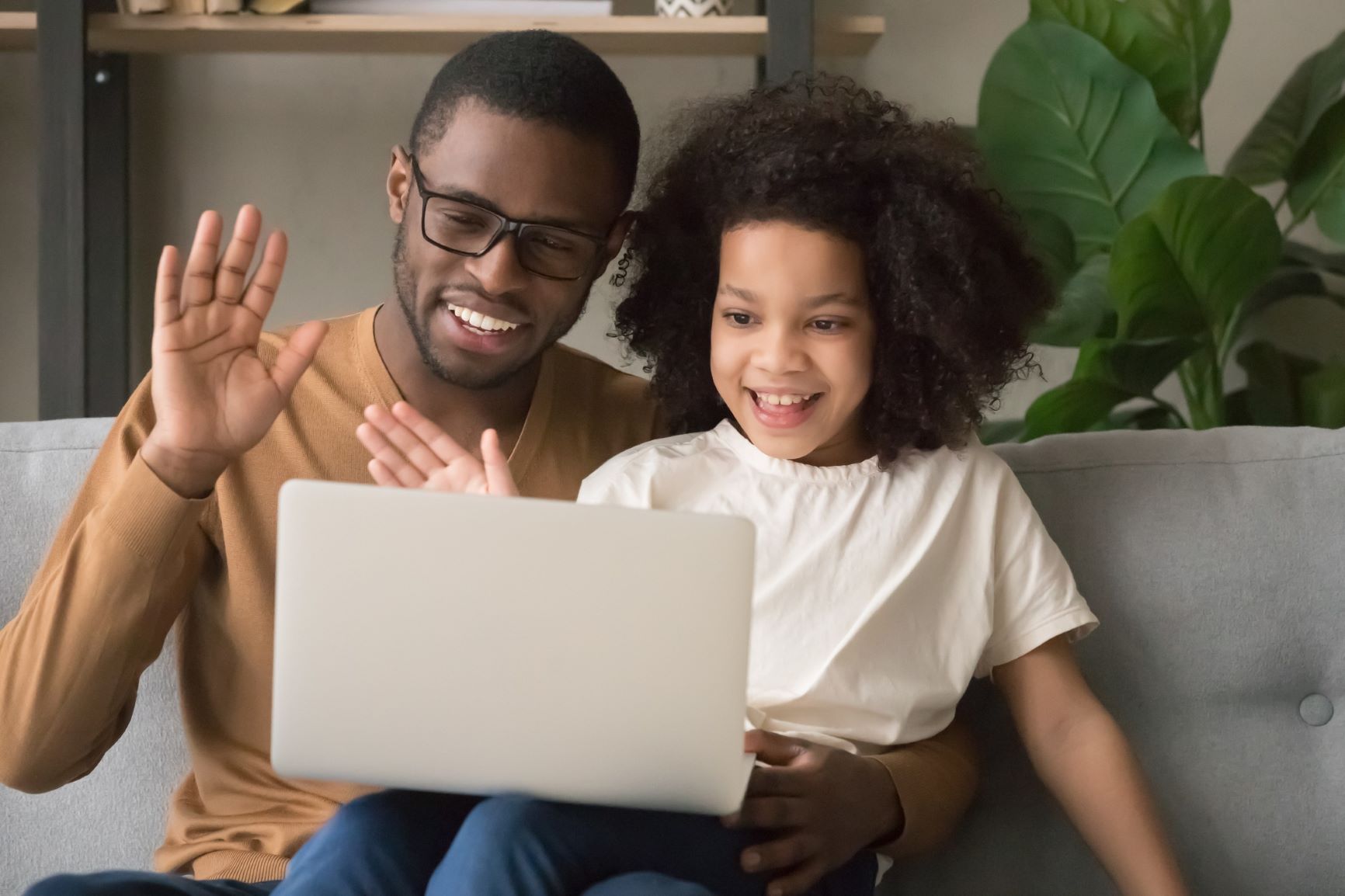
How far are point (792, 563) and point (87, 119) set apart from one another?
1.35m

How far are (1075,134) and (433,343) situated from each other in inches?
42.5

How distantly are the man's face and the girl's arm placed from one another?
549mm

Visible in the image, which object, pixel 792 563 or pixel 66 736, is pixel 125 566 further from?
pixel 792 563

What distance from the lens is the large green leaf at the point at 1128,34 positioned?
193cm

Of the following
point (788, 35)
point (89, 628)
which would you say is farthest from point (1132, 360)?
point (89, 628)

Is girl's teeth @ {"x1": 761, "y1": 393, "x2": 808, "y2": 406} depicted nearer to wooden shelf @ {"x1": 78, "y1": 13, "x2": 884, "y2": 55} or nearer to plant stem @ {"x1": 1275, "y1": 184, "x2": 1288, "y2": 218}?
wooden shelf @ {"x1": 78, "y1": 13, "x2": 884, "y2": 55}

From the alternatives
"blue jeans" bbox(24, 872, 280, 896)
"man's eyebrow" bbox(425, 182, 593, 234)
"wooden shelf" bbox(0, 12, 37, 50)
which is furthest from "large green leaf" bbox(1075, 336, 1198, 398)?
"wooden shelf" bbox(0, 12, 37, 50)

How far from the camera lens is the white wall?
7.14 ft

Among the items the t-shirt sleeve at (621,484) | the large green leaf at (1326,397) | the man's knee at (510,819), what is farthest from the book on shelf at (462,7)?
the man's knee at (510,819)

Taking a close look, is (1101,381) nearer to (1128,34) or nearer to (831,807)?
(1128,34)

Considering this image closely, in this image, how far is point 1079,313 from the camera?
190 centimetres

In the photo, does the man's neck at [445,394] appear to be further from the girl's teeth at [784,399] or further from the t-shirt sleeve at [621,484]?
the girl's teeth at [784,399]

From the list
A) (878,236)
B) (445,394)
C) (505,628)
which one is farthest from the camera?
(445,394)

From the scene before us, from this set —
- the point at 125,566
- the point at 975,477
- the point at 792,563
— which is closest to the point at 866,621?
the point at 792,563
